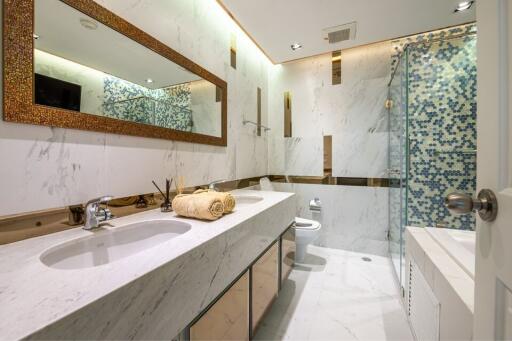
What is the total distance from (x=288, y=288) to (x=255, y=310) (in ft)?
2.59

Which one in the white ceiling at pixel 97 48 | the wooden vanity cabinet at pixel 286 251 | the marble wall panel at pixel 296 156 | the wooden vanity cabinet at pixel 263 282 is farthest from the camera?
the marble wall panel at pixel 296 156

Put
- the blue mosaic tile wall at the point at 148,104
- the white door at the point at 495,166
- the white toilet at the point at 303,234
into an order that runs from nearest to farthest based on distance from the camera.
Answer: the white door at the point at 495,166, the blue mosaic tile wall at the point at 148,104, the white toilet at the point at 303,234

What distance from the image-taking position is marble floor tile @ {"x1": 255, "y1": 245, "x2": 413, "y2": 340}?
1407 millimetres

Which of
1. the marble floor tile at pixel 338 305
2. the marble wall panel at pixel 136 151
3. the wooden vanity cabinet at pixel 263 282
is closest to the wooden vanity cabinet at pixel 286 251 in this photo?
A: the wooden vanity cabinet at pixel 263 282

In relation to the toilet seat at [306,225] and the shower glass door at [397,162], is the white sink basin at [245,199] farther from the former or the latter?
the shower glass door at [397,162]

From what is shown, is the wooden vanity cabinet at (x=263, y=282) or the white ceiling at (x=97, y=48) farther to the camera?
the wooden vanity cabinet at (x=263, y=282)

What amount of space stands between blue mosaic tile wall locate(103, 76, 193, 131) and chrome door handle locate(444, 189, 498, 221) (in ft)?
4.39

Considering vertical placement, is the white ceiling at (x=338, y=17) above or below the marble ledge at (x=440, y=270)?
above

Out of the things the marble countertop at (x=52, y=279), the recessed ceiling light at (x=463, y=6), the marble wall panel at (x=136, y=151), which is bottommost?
the marble countertop at (x=52, y=279)

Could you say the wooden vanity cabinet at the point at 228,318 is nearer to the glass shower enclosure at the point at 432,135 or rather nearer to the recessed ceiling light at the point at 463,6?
the glass shower enclosure at the point at 432,135

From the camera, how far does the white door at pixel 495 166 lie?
0.39 m

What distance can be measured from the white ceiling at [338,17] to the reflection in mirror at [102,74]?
0.90m

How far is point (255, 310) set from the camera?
121 centimetres

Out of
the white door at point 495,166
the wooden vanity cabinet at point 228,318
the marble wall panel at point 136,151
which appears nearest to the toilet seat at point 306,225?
the marble wall panel at point 136,151
